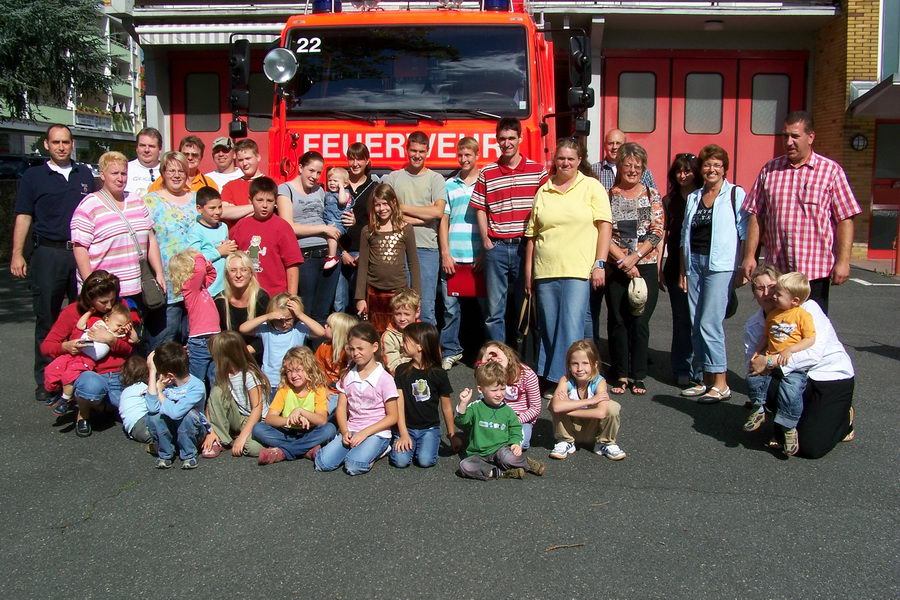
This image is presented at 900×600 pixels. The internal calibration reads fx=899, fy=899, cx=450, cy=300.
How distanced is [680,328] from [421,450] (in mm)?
2740

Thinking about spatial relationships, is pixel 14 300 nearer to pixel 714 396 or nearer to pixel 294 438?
pixel 294 438

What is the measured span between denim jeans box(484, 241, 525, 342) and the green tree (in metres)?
9.74

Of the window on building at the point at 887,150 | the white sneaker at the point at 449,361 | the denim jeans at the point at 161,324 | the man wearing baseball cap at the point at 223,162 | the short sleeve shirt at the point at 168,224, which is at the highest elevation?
the window on building at the point at 887,150

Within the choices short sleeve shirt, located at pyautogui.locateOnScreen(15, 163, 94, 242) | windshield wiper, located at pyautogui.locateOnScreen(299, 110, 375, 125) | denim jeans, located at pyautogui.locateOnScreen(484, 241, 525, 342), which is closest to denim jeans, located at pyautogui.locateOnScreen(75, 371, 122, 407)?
short sleeve shirt, located at pyautogui.locateOnScreen(15, 163, 94, 242)

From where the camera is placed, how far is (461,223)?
706 centimetres

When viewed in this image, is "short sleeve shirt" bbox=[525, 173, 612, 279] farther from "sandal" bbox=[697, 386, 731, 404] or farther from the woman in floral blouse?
"sandal" bbox=[697, 386, 731, 404]

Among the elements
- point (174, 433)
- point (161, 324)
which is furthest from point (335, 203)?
point (174, 433)

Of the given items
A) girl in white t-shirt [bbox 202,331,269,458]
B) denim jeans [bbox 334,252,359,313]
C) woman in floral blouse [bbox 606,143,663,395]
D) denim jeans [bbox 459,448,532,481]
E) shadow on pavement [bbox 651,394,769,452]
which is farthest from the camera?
denim jeans [bbox 334,252,359,313]

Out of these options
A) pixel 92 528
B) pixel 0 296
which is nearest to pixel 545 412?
pixel 92 528

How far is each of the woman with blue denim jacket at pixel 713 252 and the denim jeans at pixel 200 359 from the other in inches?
134

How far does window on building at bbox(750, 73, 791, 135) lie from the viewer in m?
15.8

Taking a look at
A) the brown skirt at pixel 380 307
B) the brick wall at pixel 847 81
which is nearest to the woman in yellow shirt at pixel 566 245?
the brown skirt at pixel 380 307

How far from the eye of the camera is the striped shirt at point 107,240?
6.05 metres

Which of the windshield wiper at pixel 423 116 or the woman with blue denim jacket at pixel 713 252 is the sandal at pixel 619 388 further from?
the windshield wiper at pixel 423 116
